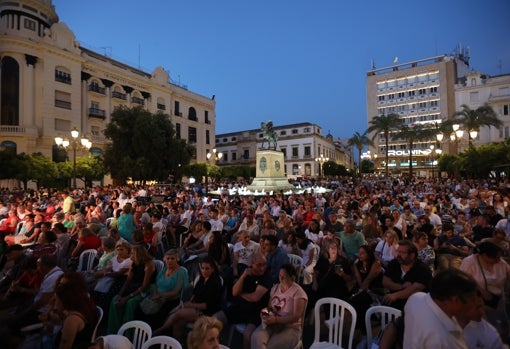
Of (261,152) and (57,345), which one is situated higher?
(261,152)

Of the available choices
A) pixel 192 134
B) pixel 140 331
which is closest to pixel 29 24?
pixel 192 134

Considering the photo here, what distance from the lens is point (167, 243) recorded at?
31.5 feet

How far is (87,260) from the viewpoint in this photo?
246 inches

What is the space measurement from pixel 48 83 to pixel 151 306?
1406 inches

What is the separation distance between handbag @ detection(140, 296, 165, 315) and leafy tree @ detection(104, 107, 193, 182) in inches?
913

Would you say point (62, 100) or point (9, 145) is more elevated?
point (62, 100)

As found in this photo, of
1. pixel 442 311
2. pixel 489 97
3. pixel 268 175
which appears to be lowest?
pixel 442 311

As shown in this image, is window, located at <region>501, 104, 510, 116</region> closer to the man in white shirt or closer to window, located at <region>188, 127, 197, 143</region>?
window, located at <region>188, 127, 197, 143</region>

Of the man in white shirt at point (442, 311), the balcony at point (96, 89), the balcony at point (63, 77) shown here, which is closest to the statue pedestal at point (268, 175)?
the man in white shirt at point (442, 311)

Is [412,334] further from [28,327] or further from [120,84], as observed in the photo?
[120,84]

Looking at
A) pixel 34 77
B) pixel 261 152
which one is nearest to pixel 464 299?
pixel 261 152

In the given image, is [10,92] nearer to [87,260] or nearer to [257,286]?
[87,260]

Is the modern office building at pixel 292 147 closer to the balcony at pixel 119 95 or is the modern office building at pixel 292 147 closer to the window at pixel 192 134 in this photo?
the window at pixel 192 134

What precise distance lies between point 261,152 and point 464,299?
22721 millimetres
